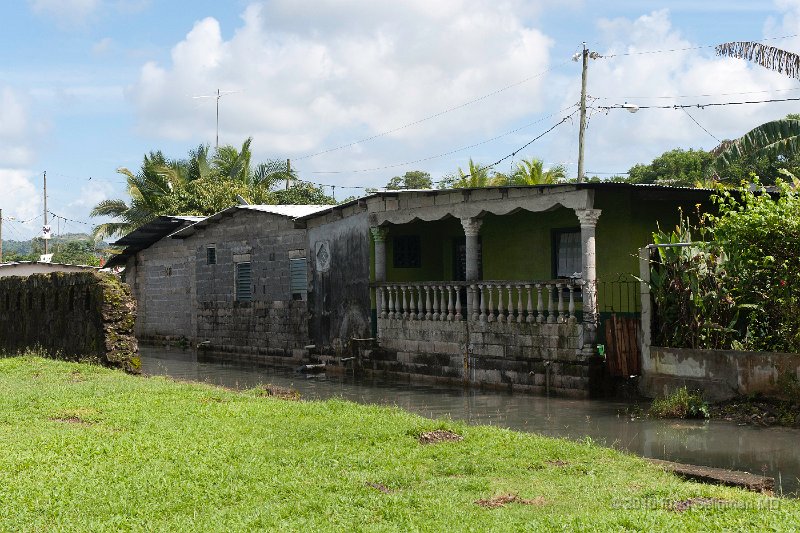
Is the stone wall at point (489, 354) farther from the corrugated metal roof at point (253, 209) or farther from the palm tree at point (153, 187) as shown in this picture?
the palm tree at point (153, 187)

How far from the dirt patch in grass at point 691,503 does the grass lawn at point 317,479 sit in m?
0.02

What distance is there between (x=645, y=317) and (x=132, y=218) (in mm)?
30622

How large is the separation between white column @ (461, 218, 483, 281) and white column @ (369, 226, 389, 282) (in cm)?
299

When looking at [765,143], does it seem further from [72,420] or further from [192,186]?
[192,186]

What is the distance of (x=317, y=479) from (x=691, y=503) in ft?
10.4

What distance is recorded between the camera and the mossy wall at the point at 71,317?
18.4m

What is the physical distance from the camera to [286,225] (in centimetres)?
2398

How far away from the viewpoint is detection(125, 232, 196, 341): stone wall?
29.7 metres

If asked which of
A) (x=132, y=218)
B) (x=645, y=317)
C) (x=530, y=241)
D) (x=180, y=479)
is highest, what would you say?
(x=132, y=218)

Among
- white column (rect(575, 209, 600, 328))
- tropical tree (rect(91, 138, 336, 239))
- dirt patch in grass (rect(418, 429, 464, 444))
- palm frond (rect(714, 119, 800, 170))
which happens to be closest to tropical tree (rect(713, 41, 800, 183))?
palm frond (rect(714, 119, 800, 170))

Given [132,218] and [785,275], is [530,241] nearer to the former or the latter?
[785,275]

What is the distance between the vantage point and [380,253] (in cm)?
2061

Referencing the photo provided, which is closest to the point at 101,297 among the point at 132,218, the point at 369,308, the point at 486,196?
the point at 369,308

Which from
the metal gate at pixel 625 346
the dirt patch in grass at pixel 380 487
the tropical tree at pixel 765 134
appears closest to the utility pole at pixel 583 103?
the tropical tree at pixel 765 134
